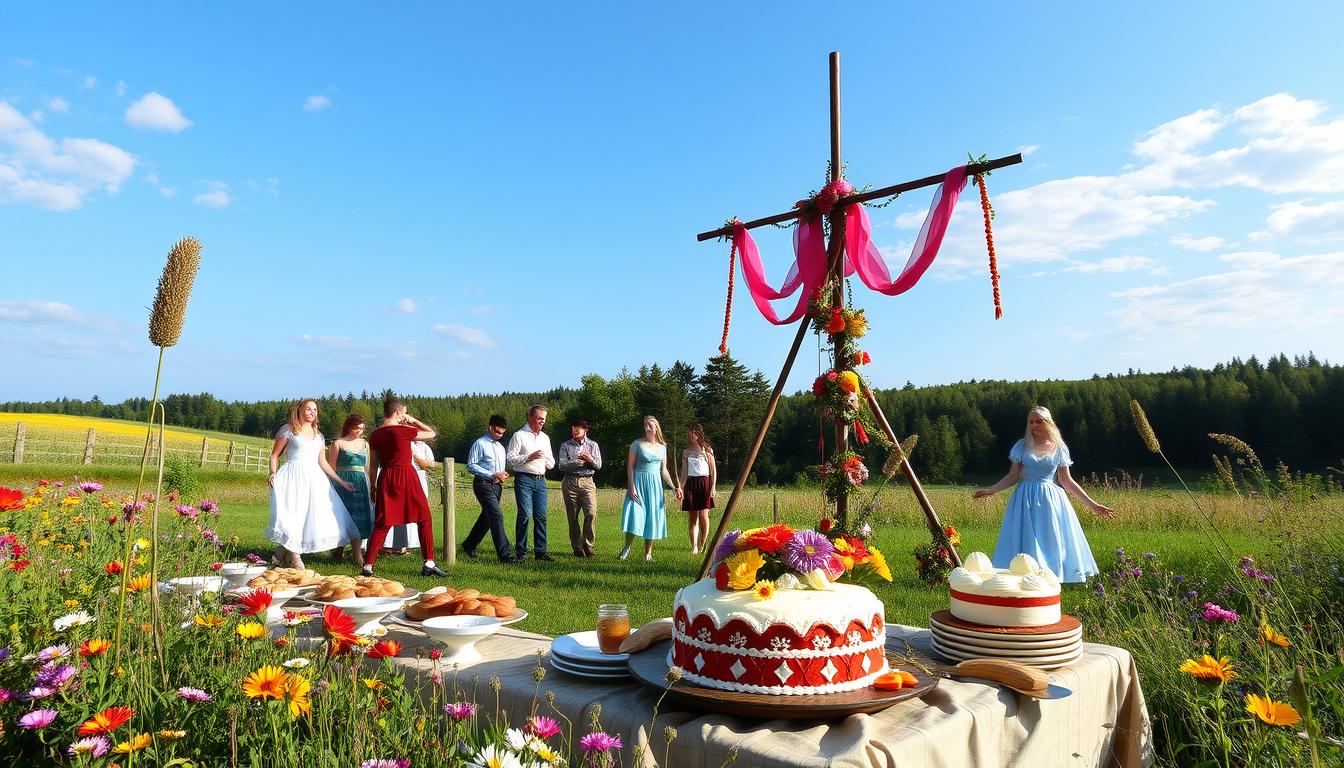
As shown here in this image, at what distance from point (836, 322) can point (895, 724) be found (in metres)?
3.09

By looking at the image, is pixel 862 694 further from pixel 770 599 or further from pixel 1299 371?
pixel 1299 371

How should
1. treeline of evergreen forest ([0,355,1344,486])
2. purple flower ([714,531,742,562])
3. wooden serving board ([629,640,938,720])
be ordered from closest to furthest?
wooden serving board ([629,640,938,720])
purple flower ([714,531,742,562])
treeline of evergreen forest ([0,355,1344,486])

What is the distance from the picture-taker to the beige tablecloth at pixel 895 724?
1849 mm

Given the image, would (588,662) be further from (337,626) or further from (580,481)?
(580,481)

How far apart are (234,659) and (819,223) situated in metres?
4.09

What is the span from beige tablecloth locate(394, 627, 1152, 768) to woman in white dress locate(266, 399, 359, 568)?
19.0ft

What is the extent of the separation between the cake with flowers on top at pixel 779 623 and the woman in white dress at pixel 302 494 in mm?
6765

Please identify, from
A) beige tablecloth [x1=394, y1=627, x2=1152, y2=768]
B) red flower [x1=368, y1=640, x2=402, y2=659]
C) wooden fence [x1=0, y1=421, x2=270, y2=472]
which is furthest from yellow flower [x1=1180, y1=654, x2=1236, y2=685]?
wooden fence [x1=0, y1=421, x2=270, y2=472]

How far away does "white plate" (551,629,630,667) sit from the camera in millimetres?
2375

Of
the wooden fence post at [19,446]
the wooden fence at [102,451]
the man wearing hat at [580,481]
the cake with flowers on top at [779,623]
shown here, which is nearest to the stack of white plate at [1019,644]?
the cake with flowers on top at [779,623]

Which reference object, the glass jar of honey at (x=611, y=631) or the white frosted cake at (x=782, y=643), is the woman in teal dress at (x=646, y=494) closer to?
the glass jar of honey at (x=611, y=631)

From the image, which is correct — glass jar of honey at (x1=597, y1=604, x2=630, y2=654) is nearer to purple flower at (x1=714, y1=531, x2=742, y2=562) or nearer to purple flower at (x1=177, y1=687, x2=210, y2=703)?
purple flower at (x1=714, y1=531, x2=742, y2=562)

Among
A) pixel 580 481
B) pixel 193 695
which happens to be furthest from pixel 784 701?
pixel 580 481

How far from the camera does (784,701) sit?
2.01 metres
